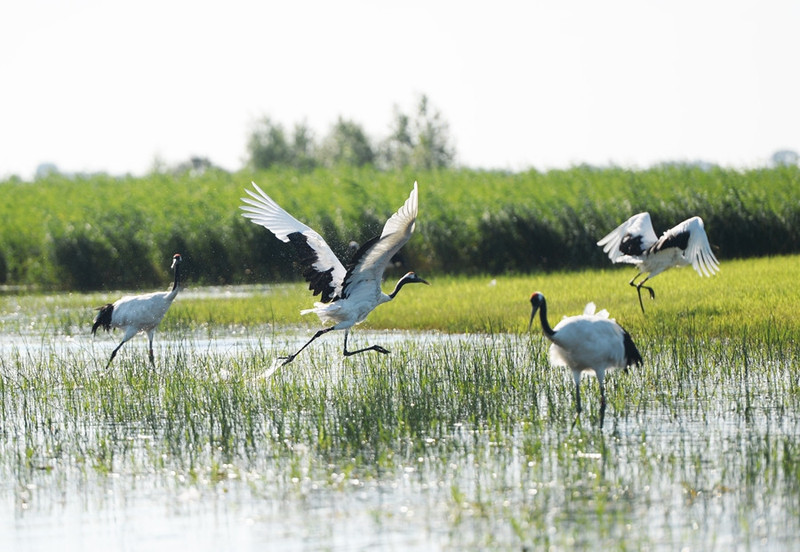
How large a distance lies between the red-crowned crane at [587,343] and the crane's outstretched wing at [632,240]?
7800mm

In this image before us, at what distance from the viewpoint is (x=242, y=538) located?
647 centimetres

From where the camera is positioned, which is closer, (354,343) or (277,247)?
(354,343)

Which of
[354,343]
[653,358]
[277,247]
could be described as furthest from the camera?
[277,247]

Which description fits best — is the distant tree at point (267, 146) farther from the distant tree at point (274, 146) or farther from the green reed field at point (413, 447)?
the green reed field at point (413, 447)

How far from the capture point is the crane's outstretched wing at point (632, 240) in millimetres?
17766

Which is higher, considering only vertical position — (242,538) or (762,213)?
(762,213)

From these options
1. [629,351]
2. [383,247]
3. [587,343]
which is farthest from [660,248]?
[587,343]

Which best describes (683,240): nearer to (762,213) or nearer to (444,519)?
(444,519)

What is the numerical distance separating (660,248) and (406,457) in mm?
9666

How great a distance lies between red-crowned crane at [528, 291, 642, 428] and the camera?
961cm

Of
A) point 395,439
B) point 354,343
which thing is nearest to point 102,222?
point 354,343

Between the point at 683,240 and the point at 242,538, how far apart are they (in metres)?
11.2

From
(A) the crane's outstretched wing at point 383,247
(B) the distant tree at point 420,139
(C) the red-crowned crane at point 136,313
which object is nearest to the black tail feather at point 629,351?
(A) the crane's outstretched wing at point 383,247

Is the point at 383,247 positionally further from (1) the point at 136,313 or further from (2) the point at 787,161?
(2) the point at 787,161
